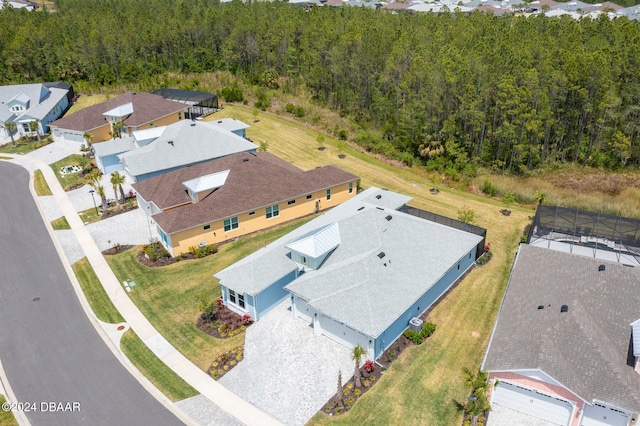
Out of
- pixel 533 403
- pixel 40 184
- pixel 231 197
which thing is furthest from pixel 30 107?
pixel 533 403

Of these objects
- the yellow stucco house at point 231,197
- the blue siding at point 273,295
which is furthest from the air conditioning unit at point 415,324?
the yellow stucco house at point 231,197

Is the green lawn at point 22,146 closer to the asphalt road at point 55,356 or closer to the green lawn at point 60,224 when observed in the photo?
the green lawn at point 60,224

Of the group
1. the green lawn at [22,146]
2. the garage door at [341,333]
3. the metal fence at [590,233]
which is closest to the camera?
the garage door at [341,333]

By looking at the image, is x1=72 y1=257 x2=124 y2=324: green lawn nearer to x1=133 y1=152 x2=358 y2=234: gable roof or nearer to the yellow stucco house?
the yellow stucco house

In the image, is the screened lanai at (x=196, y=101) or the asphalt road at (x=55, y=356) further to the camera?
the screened lanai at (x=196, y=101)

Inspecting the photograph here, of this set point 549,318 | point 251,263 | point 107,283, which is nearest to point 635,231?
point 549,318

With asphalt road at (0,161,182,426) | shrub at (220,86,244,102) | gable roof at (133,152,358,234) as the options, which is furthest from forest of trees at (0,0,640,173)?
asphalt road at (0,161,182,426)
